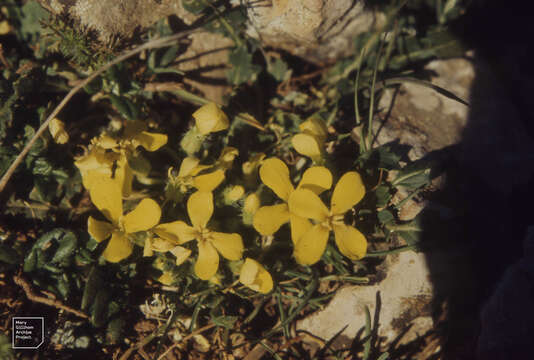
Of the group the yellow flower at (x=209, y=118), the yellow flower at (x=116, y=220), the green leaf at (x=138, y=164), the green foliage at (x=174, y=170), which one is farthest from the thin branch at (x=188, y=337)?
the yellow flower at (x=209, y=118)

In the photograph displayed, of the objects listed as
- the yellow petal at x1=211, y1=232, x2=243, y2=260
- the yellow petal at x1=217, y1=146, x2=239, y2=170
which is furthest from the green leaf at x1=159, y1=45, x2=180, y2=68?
the yellow petal at x1=211, y1=232, x2=243, y2=260

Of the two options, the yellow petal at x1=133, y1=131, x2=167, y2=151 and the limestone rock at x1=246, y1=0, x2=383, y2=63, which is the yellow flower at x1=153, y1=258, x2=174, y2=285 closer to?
the yellow petal at x1=133, y1=131, x2=167, y2=151

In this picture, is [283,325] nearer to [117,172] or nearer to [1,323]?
[117,172]

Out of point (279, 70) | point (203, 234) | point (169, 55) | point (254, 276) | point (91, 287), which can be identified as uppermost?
Answer: point (169, 55)

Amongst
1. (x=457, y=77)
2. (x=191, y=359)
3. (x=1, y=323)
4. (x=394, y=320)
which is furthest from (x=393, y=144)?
(x=1, y=323)

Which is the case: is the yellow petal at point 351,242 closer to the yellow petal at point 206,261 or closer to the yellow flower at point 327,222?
the yellow flower at point 327,222

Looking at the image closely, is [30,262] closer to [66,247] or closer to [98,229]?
[66,247]

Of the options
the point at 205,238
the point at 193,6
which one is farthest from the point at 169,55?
the point at 205,238
